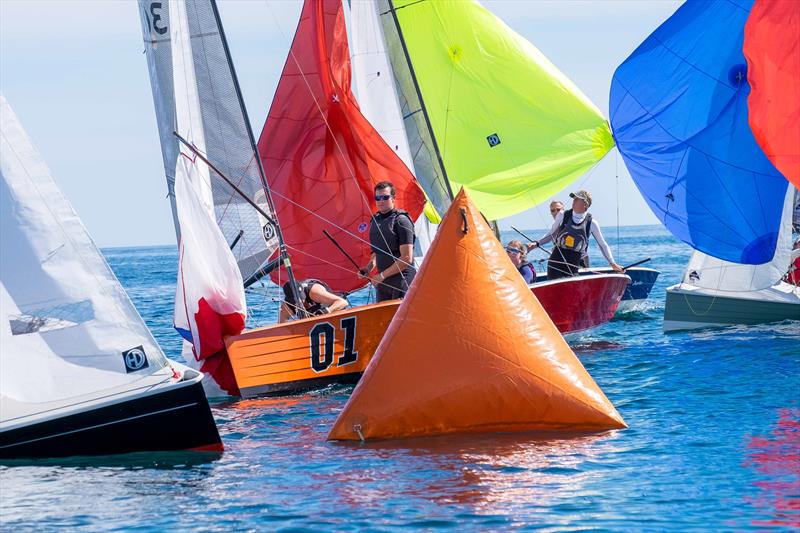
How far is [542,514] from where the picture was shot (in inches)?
287

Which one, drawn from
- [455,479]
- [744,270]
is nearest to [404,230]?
→ [455,479]

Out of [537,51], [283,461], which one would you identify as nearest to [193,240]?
[283,461]

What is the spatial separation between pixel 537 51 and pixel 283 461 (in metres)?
12.8

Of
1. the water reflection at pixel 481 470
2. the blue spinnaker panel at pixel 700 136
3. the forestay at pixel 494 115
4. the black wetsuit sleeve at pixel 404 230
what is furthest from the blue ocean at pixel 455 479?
the forestay at pixel 494 115

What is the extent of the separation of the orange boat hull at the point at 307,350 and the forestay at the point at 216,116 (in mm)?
2000

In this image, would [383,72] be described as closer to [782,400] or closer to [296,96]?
[296,96]

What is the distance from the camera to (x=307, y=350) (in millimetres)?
12031

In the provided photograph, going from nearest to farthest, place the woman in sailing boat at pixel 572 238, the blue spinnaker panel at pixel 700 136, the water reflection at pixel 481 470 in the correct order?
the water reflection at pixel 481 470 → the blue spinnaker panel at pixel 700 136 → the woman in sailing boat at pixel 572 238

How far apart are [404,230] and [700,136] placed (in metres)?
5.03

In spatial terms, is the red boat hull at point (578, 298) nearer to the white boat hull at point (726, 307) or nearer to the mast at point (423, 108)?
the white boat hull at point (726, 307)

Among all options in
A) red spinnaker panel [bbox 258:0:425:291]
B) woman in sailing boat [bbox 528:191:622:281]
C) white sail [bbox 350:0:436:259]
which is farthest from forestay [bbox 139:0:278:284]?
woman in sailing boat [bbox 528:191:622:281]

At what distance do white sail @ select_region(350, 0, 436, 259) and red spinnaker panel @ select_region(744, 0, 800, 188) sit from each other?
14.7 ft

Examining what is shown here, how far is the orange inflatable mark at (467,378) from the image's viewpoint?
9.38 metres

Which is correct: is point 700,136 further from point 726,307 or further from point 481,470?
point 481,470
